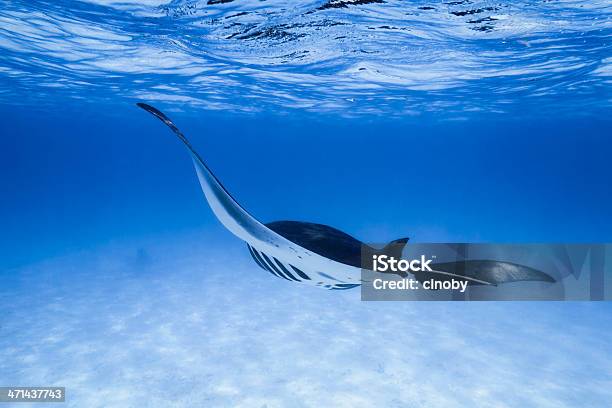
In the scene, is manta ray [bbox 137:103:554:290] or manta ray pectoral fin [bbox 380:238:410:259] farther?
manta ray pectoral fin [bbox 380:238:410:259]

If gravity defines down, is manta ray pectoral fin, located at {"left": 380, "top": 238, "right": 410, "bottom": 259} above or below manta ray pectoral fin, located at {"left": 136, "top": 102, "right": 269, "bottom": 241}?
below

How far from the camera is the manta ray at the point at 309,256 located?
2.87m

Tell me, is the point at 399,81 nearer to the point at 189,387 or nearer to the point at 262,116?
the point at 189,387

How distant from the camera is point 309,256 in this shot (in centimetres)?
330

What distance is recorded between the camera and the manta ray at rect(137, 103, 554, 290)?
2.87 metres

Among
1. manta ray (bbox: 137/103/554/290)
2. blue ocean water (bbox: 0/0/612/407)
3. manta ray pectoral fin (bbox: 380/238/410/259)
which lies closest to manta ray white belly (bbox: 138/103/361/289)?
manta ray (bbox: 137/103/554/290)

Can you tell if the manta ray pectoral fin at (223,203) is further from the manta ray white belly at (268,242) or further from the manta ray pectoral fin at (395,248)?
the manta ray pectoral fin at (395,248)

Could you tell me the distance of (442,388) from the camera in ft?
31.0

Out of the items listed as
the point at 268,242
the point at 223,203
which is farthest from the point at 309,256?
the point at 223,203

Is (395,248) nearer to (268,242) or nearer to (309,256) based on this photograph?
(309,256)

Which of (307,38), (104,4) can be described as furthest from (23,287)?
(307,38)

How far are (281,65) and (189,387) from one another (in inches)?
503

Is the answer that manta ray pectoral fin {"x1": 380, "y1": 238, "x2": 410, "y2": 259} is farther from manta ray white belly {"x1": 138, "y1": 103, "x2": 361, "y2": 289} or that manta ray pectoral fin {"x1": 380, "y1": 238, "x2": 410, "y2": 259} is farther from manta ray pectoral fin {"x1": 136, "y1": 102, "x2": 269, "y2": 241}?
manta ray pectoral fin {"x1": 136, "y1": 102, "x2": 269, "y2": 241}

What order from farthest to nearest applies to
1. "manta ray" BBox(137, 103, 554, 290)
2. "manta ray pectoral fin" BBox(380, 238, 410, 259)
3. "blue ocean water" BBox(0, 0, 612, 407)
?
"blue ocean water" BBox(0, 0, 612, 407)
"manta ray pectoral fin" BBox(380, 238, 410, 259)
"manta ray" BBox(137, 103, 554, 290)
